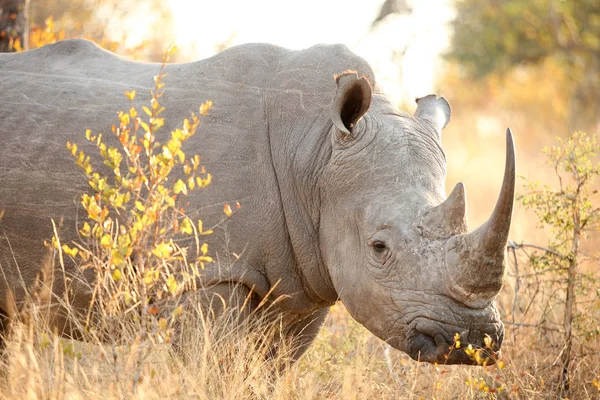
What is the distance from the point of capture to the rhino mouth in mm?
4441

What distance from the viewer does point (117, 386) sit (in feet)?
13.3

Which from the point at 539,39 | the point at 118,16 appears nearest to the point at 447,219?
the point at 118,16

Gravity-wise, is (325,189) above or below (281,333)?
above

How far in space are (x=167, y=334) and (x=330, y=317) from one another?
3.21 meters

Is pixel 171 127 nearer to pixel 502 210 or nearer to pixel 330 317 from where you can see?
pixel 502 210

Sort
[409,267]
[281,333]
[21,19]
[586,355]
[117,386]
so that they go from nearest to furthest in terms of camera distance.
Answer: [117,386]
[409,267]
[281,333]
[586,355]
[21,19]

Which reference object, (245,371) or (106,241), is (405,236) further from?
(106,241)

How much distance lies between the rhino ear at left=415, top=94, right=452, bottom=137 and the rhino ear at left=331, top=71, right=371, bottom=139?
602mm

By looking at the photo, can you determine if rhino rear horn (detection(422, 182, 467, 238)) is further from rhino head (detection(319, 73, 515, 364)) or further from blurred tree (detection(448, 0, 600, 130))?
blurred tree (detection(448, 0, 600, 130))

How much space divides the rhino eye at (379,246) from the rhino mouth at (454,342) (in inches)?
17.3

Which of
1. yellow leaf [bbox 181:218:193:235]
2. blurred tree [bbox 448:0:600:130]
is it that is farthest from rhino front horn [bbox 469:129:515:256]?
blurred tree [bbox 448:0:600:130]

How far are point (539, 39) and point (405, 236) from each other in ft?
59.1

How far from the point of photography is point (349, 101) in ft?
16.8

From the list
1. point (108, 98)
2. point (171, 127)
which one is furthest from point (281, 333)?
point (108, 98)
